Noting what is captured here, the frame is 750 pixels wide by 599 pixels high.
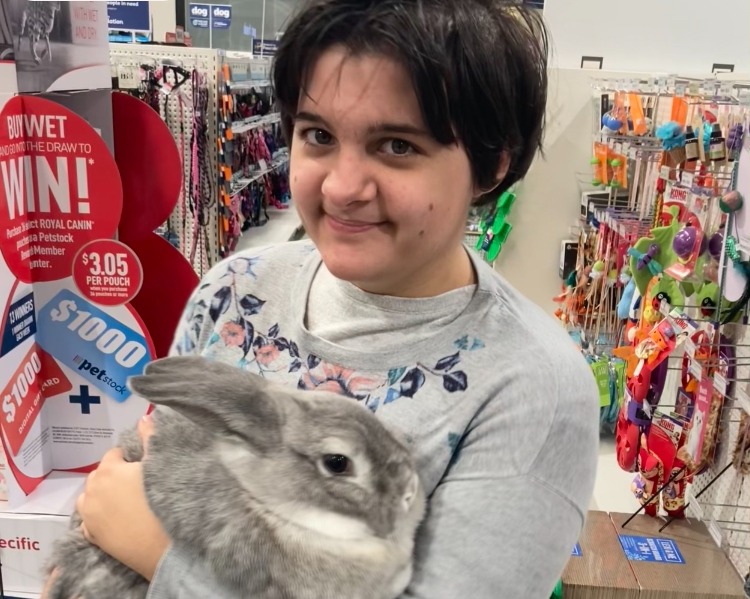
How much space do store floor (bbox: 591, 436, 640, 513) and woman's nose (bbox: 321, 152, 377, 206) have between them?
6.27 feet

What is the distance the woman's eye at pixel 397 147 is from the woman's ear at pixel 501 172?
0.38ft

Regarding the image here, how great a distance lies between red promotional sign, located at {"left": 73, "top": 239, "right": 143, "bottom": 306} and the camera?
1.56 m

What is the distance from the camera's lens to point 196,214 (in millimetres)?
3002

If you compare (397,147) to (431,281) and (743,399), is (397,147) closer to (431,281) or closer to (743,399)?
(431,281)

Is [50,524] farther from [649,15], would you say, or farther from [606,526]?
[649,15]

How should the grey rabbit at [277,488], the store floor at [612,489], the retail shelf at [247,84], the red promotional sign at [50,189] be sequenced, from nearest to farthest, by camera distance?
the grey rabbit at [277,488] → the red promotional sign at [50,189] → the store floor at [612,489] → the retail shelf at [247,84]

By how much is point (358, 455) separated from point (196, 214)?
8.06ft

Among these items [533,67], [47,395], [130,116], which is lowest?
[47,395]

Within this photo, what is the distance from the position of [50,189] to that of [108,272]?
0.69ft

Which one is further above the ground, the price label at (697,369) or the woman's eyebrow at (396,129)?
the woman's eyebrow at (396,129)

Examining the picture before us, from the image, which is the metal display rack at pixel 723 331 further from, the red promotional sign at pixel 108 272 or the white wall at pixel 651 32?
the red promotional sign at pixel 108 272

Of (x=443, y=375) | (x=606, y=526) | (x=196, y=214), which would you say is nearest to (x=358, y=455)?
(x=443, y=375)

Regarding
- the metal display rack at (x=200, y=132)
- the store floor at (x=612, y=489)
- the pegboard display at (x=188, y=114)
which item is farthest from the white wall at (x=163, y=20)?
the store floor at (x=612, y=489)

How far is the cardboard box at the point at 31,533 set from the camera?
154 centimetres
